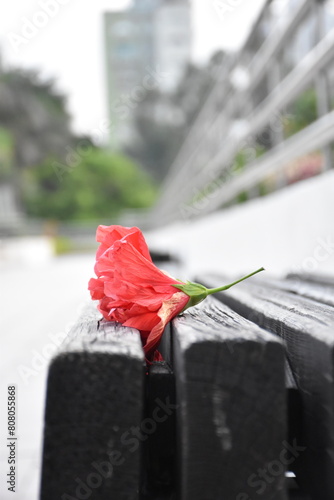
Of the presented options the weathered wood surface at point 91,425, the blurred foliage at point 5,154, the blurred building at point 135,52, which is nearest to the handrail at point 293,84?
the weathered wood surface at point 91,425

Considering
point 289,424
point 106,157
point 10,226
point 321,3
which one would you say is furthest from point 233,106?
point 106,157

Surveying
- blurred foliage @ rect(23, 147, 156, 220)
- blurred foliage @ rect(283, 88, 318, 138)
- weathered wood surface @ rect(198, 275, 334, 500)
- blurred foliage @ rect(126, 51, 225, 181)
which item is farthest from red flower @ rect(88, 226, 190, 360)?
blurred foliage @ rect(23, 147, 156, 220)

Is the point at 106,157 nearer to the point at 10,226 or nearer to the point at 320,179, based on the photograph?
the point at 10,226

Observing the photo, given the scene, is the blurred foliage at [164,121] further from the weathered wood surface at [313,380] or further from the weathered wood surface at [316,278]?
the weathered wood surface at [313,380]

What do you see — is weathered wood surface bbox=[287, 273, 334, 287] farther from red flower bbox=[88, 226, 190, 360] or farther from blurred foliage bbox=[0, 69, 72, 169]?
blurred foliage bbox=[0, 69, 72, 169]

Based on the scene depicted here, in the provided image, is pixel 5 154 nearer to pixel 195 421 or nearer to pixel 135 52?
pixel 135 52
